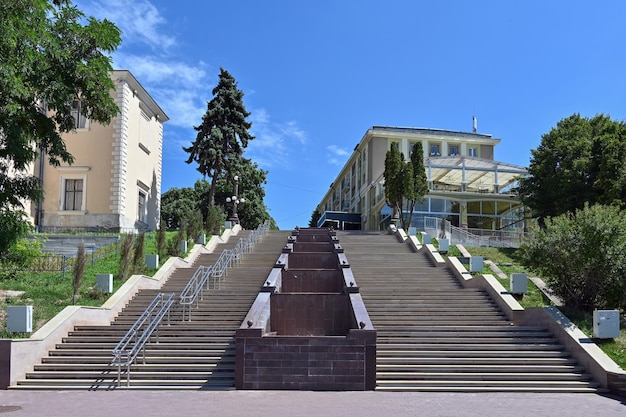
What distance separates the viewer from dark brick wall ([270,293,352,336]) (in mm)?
15711

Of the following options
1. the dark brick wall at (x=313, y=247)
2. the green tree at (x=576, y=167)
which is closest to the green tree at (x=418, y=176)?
the green tree at (x=576, y=167)

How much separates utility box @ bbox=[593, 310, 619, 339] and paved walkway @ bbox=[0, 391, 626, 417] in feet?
7.76

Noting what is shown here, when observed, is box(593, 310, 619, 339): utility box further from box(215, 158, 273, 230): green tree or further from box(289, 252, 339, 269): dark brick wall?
box(215, 158, 273, 230): green tree

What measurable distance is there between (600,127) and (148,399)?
30532 mm

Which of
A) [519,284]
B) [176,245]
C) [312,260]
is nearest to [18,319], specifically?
[176,245]

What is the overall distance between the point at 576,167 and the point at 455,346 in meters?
20.3

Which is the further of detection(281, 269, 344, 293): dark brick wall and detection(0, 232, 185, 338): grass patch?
detection(281, 269, 344, 293): dark brick wall

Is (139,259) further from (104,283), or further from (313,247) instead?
(313,247)

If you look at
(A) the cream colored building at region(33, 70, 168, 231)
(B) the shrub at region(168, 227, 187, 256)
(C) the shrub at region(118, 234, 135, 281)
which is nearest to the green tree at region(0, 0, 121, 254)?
(C) the shrub at region(118, 234, 135, 281)

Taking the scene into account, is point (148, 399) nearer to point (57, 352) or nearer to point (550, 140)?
point (57, 352)

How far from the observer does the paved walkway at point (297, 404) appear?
29.7 feet

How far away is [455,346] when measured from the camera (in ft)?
43.5

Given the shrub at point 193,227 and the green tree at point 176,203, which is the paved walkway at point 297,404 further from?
the green tree at point 176,203

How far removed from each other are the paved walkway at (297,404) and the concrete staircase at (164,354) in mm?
663
